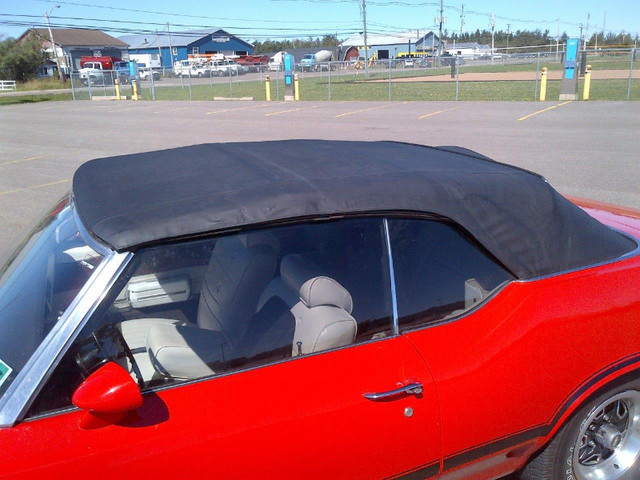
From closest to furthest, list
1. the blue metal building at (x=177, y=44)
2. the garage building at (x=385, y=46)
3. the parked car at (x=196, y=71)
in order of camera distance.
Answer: the parked car at (x=196, y=71) → the blue metal building at (x=177, y=44) → the garage building at (x=385, y=46)

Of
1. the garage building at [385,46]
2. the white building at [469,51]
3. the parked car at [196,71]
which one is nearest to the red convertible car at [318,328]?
the parked car at [196,71]

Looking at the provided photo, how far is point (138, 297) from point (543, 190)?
1710 mm

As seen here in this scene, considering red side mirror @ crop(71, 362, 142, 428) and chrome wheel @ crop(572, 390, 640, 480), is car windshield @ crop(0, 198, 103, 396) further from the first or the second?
chrome wheel @ crop(572, 390, 640, 480)

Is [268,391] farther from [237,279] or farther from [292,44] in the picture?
[292,44]

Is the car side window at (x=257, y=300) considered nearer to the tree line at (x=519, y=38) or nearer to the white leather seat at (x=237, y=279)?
the white leather seat at (x=237, y=279)

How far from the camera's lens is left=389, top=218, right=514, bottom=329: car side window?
2174 mm

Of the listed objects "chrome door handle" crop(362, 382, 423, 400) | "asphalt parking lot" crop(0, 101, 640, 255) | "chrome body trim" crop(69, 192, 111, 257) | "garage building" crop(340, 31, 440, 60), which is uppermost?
"garage building" crop(340, 31, 440, 60)

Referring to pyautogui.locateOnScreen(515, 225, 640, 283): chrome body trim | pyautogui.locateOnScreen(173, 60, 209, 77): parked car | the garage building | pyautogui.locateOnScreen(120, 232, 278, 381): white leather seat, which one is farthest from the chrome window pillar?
the garage building

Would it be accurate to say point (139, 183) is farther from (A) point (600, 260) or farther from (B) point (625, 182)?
(B) point (625, 182)

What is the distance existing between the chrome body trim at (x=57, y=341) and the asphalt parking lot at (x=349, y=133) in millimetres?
4536

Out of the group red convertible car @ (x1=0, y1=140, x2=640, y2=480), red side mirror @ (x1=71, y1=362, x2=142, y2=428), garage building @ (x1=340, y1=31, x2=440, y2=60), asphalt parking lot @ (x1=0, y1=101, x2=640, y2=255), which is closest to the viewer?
red side mirror @ (x1=71, y1=362, x2=142, y2=428)

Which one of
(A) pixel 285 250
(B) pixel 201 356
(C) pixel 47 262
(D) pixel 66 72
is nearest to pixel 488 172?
(A) pixel 285 250

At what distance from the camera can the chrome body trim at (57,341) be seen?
5.37 ft

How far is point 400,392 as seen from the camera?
1.95m
